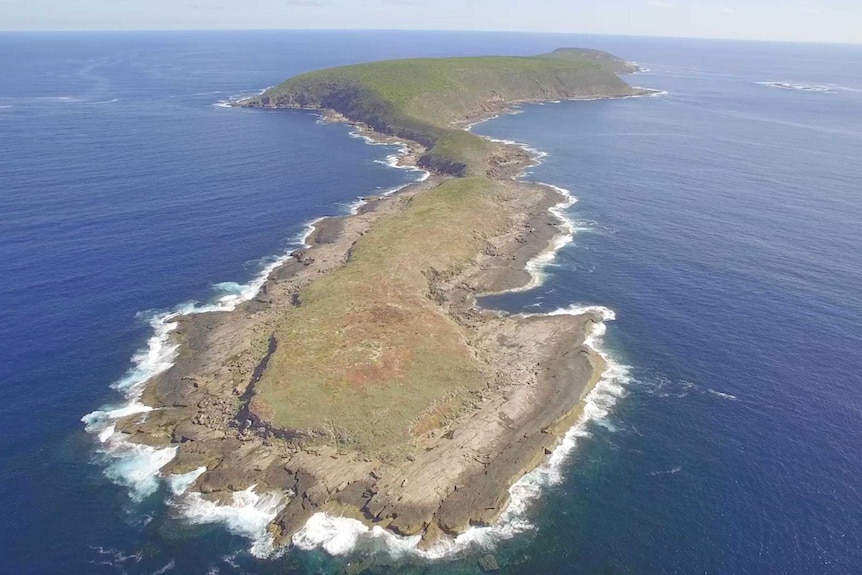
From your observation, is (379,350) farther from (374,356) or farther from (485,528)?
(485,528)

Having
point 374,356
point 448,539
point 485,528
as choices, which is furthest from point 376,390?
point 485,528

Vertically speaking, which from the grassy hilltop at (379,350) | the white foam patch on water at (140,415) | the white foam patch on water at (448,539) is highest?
the grassy hilltop at (379,350)

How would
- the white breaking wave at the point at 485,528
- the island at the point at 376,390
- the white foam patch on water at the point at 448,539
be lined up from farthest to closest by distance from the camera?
the island at the point at 376,390, the white breaking wave at the point at 485,528, the white foam patch on water at the point at 448,539

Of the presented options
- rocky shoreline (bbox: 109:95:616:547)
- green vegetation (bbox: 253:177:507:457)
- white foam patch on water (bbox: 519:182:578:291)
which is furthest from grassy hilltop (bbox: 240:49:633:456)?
white foam patch on water (bbox: 519:182:578:291)

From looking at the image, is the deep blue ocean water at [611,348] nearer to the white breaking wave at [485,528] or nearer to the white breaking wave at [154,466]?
the white breaking wave at [485,528]

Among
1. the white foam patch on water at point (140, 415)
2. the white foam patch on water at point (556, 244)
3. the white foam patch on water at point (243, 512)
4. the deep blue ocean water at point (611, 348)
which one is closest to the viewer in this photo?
the deep blue ocean water at point (611, 348)

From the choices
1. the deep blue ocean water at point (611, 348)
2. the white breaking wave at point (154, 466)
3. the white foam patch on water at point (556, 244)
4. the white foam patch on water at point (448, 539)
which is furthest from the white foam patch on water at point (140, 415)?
the white foam patch on water at point (556, 244)

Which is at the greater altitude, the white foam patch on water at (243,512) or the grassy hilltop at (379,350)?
the grassy hilltop at (379,350)
